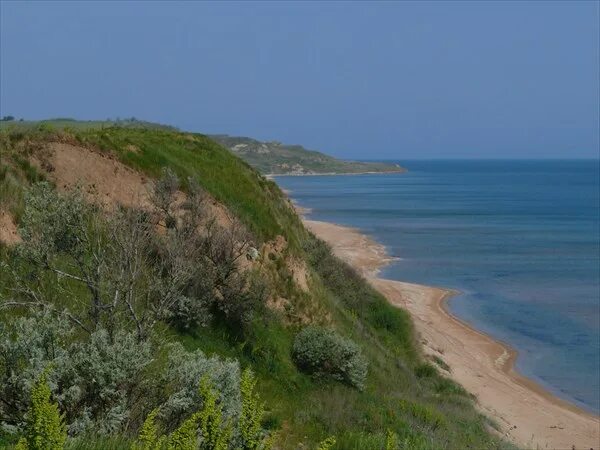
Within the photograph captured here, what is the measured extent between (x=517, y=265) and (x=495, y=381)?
26804 millimetres

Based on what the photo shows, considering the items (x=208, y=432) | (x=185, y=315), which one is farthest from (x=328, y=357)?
(x=208, y=432)

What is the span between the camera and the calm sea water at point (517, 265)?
31.1 meters

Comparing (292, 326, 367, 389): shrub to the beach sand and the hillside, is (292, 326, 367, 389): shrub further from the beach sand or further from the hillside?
the beach sand

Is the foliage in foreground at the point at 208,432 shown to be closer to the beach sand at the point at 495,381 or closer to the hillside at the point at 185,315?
the hillside at the point at 185,315

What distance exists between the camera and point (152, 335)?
422 inches

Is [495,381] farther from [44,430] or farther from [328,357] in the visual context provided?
[44,430]

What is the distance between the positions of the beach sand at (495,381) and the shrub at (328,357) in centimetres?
536

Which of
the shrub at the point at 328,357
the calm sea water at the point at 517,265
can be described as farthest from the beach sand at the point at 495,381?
the shrub at the point at 328,357

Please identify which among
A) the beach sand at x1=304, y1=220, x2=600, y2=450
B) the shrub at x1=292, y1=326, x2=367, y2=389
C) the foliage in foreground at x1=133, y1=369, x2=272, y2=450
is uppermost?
the foliage in foreground at x1=133, y1=369, x2=272, y2=450

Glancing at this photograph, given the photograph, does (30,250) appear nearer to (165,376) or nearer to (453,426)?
(165,376)

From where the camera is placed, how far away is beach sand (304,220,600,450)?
70.9 ft

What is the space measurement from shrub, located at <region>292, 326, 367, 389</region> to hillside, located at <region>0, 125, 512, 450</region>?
0.04 m

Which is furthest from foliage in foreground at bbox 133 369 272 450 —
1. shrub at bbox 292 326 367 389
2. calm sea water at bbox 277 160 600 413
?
calm sea water at bbox 277 160 600 413

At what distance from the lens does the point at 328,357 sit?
54.1 feet
